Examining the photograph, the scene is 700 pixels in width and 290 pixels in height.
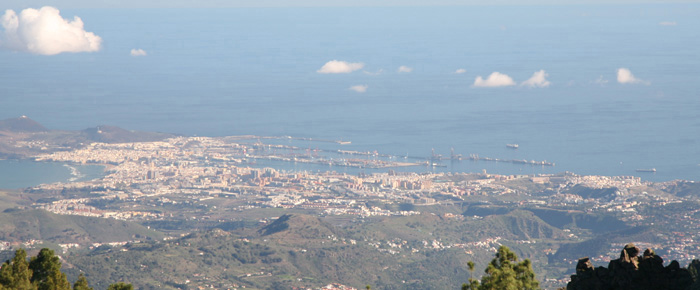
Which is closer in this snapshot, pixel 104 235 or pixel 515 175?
pixel 104 235

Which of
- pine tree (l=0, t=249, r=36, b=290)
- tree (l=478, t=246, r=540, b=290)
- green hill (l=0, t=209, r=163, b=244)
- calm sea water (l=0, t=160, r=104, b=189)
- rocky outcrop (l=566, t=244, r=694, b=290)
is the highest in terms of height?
calm sea water (l=0, t=160, r=104, b=189)

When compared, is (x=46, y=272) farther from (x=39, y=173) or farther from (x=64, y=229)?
(x=39, y=173)

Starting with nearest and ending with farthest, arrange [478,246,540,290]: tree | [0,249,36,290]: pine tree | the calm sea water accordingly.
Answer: [478,246,540,290]: tree → [0,249,36,290]: pine tree → the calm sea water

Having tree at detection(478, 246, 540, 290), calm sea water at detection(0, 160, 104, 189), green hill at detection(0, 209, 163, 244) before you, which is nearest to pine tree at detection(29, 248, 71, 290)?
tree at detection(478, 246, 540, 290)

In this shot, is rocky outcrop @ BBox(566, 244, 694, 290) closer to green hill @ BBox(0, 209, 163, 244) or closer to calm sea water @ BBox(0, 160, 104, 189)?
green hill @ BBox(0, 209, 163, 244)

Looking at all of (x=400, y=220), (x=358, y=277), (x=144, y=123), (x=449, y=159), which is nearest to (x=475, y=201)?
(x=400, y=220)

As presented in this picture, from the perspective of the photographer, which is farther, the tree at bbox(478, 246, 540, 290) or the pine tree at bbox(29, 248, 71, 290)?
the pine tree at bbox(29, 248, 71, 290)

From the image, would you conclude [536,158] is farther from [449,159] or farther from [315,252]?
[315,252]

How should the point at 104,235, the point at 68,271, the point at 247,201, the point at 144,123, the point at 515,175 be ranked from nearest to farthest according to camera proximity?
the point at 68,271, the point at 104,235, the point at 247,201, the point at 515,175, the point at 144,123
